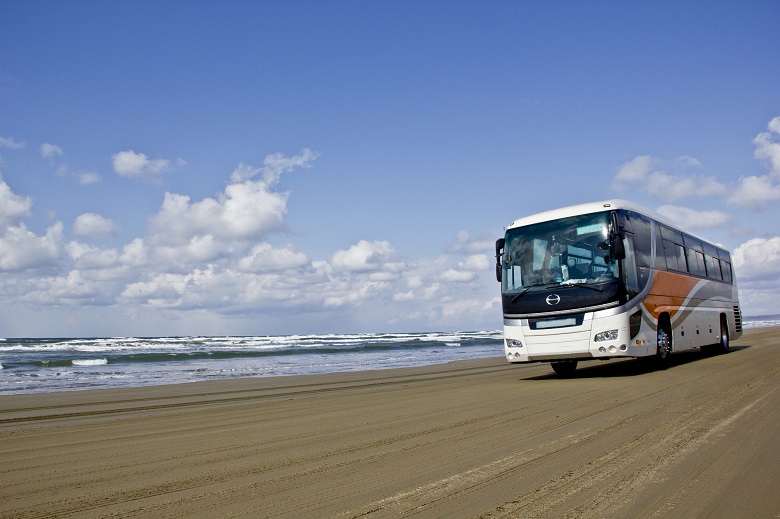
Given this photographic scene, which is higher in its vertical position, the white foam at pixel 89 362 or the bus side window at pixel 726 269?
the bus side window at pixel 726 269

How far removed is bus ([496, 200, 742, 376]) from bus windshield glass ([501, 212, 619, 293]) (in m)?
0.02

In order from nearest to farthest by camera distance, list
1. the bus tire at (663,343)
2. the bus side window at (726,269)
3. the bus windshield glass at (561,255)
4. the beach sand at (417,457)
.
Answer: the beach sand at (417,457)
the bus windshield glass at (561,255)
the bus tire at (663,343)
the bus side window at (726,269)

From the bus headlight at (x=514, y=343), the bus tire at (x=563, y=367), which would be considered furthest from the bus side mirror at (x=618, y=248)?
the bus tire at (x=563, y=367)

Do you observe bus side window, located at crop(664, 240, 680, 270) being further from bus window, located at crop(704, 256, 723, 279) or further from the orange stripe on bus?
bus window, located at crop(704, 256, 723, 279)

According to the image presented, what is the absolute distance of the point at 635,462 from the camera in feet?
15.8

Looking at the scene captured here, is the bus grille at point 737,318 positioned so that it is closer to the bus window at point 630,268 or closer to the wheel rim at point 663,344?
the wheel rim at point 663,344

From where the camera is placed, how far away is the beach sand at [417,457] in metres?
3.85

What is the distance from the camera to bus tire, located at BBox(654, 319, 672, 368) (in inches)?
570

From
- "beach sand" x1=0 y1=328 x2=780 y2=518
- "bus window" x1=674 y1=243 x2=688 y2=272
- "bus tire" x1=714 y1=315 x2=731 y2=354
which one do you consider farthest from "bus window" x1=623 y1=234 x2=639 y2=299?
"bus tire" x1=714 y1=315 x2=731 y2=354

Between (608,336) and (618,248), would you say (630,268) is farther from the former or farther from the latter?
(608,336)

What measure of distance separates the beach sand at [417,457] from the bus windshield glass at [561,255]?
3111 mm

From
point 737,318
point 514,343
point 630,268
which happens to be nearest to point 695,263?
point 630,268

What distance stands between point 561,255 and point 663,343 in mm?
3888

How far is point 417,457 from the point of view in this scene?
5.21m
